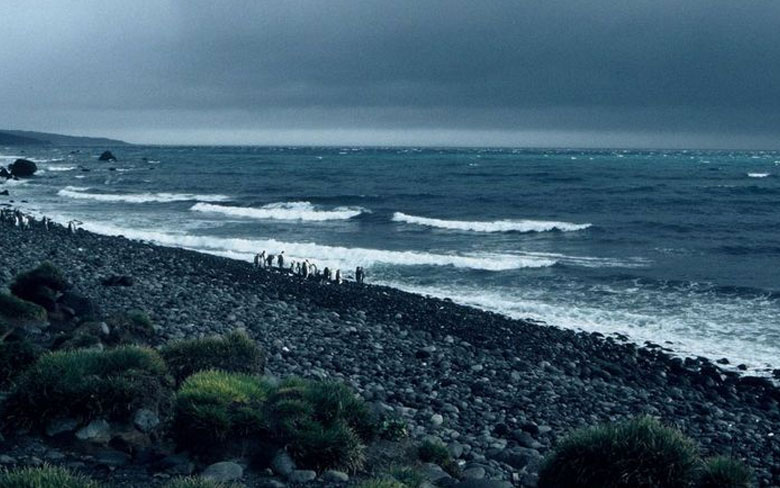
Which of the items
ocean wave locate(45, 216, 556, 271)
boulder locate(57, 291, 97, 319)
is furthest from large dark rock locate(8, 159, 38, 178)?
boulder locate(57, 291, 97, 319)

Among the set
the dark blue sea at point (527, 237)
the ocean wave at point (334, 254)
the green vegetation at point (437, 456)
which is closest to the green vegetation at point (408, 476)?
the green vegetation at point (437, 456)

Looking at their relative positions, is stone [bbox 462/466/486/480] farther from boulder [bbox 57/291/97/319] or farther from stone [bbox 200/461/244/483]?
boulder [bbox 57/291/97/319]

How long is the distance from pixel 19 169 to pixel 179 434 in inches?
3191

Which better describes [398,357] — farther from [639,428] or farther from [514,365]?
[639,428]

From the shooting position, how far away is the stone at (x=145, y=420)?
8.08 meters

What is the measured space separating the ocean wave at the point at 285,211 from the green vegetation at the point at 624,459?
134 feet

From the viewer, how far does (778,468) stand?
35.3 ft

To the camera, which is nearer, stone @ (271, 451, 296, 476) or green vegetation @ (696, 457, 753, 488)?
green vegetation @ (696, 457, 753, 488)

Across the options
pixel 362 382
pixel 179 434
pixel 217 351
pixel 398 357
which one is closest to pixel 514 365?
pixel 398 357

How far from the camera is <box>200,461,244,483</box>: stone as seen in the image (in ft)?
23.7

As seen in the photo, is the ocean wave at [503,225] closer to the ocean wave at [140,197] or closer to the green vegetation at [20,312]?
the ocean wave at [140,197]

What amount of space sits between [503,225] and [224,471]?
124ft

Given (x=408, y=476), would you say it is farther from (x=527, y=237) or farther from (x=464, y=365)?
(x=527, y=237)

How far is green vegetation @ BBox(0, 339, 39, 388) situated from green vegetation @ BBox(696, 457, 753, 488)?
8.36 meters
